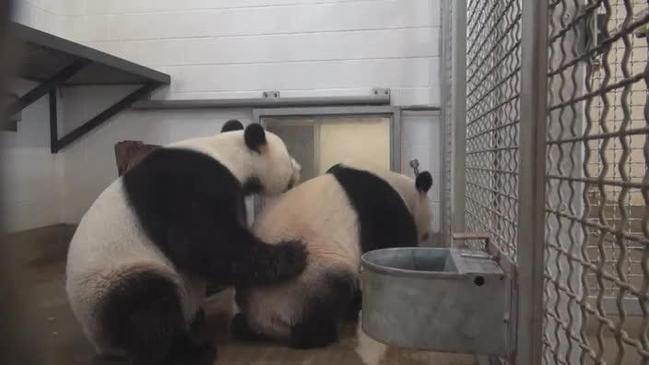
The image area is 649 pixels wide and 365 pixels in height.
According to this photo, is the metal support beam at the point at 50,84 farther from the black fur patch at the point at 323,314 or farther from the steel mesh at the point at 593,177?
the steel mesh at the point at 593,177

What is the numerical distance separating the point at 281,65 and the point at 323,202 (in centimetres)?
157

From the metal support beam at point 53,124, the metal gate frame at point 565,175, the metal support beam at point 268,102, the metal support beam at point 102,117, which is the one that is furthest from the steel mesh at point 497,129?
the metal support beam at point 53,124

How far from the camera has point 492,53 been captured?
58.0 inches

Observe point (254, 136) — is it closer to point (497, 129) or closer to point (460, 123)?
point (460, 123)

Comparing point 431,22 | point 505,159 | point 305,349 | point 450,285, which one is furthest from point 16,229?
point 431,22

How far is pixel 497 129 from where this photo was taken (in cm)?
136

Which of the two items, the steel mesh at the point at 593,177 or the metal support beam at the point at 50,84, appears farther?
the metal support beam at the point at 50,84

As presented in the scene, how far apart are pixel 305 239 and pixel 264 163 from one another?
1.33 ft

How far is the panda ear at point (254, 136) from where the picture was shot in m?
2.15

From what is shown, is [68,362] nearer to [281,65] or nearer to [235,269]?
[235,269]

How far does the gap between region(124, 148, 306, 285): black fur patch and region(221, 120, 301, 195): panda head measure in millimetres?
272

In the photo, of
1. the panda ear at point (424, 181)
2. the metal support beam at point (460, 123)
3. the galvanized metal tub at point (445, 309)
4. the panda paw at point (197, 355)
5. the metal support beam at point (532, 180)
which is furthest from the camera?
the panda ear at point (424, 181)

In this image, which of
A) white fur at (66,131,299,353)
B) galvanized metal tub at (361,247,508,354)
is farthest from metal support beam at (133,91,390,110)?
galvanized metal tub at (361,247,508,354)

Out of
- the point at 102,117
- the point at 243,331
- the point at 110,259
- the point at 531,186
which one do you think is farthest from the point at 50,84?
the point at 531,186
